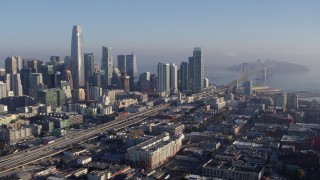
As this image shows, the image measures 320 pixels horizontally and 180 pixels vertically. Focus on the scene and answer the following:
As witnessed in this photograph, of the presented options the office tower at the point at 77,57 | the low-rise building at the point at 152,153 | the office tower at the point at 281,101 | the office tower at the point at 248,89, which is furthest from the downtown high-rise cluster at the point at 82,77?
the low-rise building at the point at 152,153

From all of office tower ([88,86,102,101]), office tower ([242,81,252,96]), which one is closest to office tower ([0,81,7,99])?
office tower ([88,86,102,101])

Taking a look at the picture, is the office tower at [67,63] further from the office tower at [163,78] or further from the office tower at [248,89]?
the office tower at [248,89]

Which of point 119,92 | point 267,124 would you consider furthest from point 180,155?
point 119,92

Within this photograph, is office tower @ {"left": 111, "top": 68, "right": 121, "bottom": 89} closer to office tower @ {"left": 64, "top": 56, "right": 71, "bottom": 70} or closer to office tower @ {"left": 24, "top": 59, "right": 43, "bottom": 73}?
office tower @ {"left": 64, "top": 56, "right": 71, "bottom": 70}

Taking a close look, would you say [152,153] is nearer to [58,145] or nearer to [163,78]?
[58,145]

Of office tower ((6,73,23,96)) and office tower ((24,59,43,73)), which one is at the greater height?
office tower ((24,59,43,73))

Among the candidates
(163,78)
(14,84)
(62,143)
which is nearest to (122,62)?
(163,78)

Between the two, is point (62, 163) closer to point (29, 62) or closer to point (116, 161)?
point (116, 161)

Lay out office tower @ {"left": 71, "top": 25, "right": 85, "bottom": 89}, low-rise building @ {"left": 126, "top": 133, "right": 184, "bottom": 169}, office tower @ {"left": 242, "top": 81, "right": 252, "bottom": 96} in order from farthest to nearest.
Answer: office tower @ {"left": 71, "top": 25, "right": 85, "bottom": 89} < office tower @ {"left": 242, "top": 81, "right": 252, "bottom": 96} < low-rise building @ {"left": 126, "top": 133, "right": 184, "bottom": 169}
